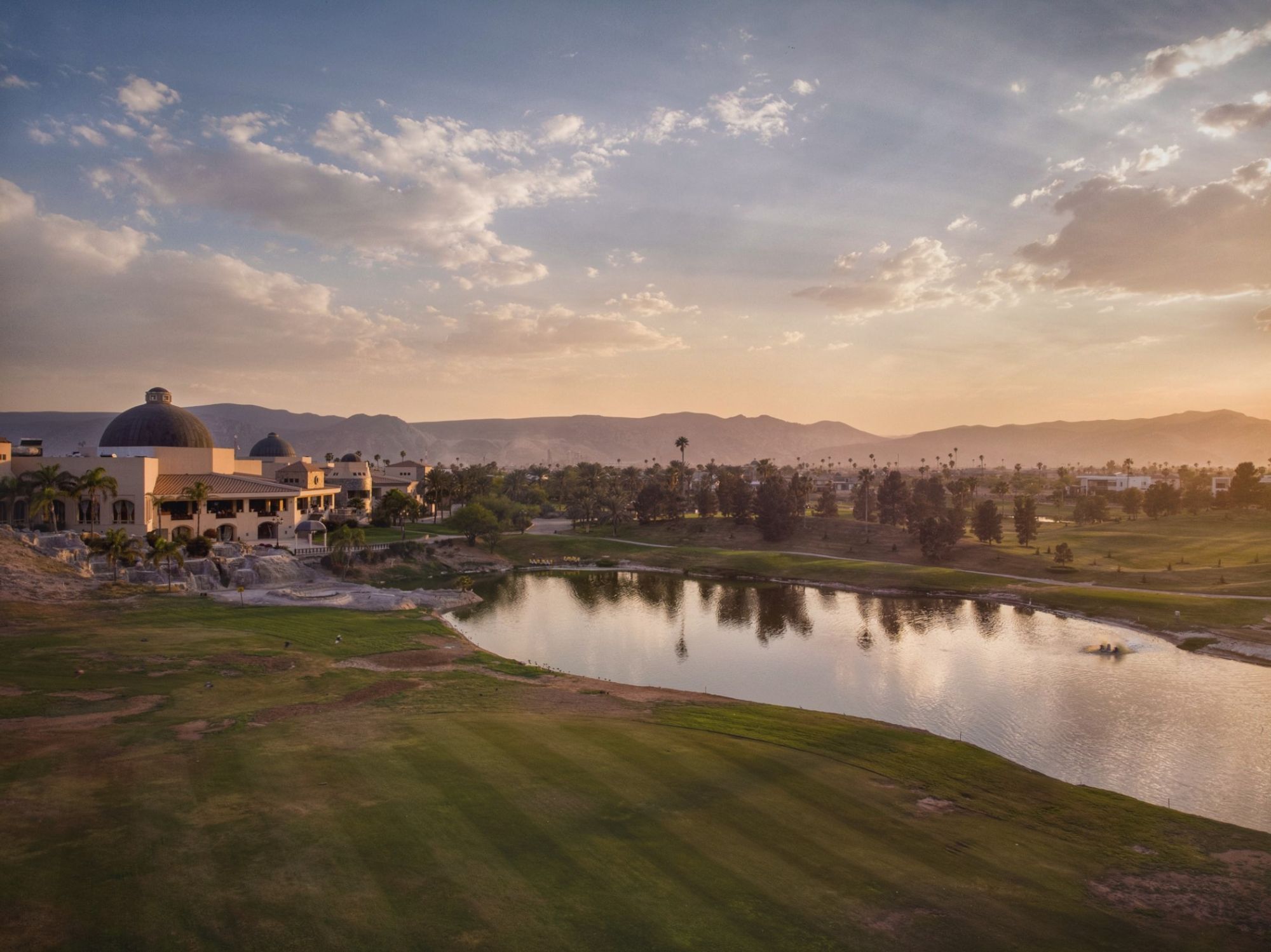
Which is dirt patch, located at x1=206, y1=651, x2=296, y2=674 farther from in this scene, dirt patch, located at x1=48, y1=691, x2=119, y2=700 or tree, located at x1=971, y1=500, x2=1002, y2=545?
tree, located at x1=971, y1=500, x2=1002, y2=545

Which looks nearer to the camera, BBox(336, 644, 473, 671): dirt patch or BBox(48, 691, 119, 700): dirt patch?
BBox(48, 691, 119, 700): dirt patch

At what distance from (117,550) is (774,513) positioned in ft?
266

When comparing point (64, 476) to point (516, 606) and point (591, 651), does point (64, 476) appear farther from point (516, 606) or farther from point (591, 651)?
point (591, 651)

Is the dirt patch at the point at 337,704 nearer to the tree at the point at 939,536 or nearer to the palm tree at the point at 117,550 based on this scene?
the palm tree at the point at 117,550

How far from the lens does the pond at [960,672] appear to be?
3133 cm

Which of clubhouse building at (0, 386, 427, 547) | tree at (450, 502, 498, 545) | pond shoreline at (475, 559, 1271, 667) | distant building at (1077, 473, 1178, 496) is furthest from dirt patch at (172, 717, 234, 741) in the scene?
distant building at (1077, 473, 1178, 496)

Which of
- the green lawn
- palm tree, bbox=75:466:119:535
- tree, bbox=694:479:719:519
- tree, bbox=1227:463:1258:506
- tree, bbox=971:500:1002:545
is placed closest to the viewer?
the green lawn

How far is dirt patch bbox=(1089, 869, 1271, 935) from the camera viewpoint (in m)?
17.1

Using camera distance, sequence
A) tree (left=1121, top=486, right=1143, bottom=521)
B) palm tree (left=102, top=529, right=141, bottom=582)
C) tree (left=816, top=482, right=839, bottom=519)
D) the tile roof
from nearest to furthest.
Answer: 1. palm tree (left=102, top=529, right=141, bottom=582)
2. the tile roof
3. tree (left=1121, top=486, right=1143, bottom=521)
4. tree (left=816, top=482, right=839, bottom=519)

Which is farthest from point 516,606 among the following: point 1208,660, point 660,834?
point 1208,660

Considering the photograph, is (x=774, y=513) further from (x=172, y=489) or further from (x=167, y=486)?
(x=167, y=486)

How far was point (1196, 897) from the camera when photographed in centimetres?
1822

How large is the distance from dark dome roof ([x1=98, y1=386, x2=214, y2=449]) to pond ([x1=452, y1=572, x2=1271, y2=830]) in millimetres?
40156

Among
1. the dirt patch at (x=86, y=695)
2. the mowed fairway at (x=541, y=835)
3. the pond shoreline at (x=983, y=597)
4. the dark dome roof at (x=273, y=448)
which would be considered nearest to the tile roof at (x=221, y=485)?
the pond shoreline at (x=983, y=597)
